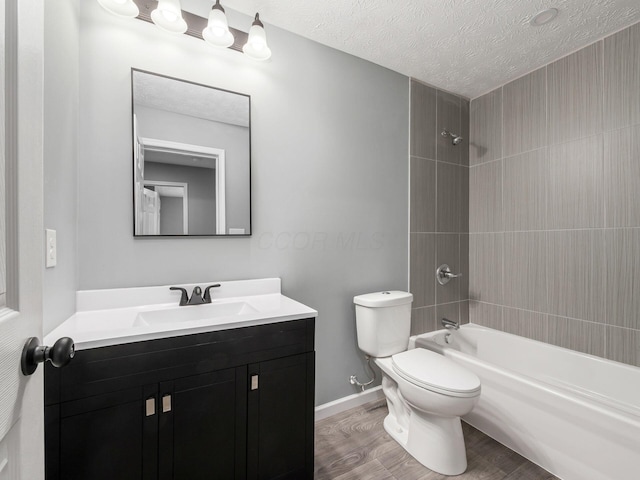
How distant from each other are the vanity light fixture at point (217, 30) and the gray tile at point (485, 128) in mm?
2102

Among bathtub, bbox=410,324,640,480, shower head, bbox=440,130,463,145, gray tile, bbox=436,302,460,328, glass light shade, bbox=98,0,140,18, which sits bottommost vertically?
bathtub, bbox=410,324,640,480

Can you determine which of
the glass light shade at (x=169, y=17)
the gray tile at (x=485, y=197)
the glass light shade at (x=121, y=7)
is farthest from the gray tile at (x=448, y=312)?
the glass light shade at (x=121, y=7)

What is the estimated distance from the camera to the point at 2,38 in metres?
0.46

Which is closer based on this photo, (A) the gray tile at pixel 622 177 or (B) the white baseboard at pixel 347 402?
(A) the gray tile at pixel 622 177

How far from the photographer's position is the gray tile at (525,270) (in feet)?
7.00

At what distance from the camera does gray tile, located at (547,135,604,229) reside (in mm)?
1859

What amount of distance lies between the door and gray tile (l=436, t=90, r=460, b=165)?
241cm

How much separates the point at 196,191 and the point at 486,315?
96.8 inches

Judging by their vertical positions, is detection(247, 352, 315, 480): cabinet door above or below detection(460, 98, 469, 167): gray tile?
below

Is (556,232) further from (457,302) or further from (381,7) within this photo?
(381,7)

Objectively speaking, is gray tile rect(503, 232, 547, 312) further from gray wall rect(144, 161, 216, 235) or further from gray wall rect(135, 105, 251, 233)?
gray wall rect(144, 161, 216, 235)

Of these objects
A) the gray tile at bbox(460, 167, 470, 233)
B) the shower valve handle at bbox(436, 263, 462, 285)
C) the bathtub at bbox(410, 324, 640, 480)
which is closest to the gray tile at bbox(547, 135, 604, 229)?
the gray tile at bbox(460, 167, 470, 233)

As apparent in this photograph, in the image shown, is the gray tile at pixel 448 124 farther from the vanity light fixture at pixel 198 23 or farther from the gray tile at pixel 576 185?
the vanity light fixture at pixel 198 23

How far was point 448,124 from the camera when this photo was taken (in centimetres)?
245
